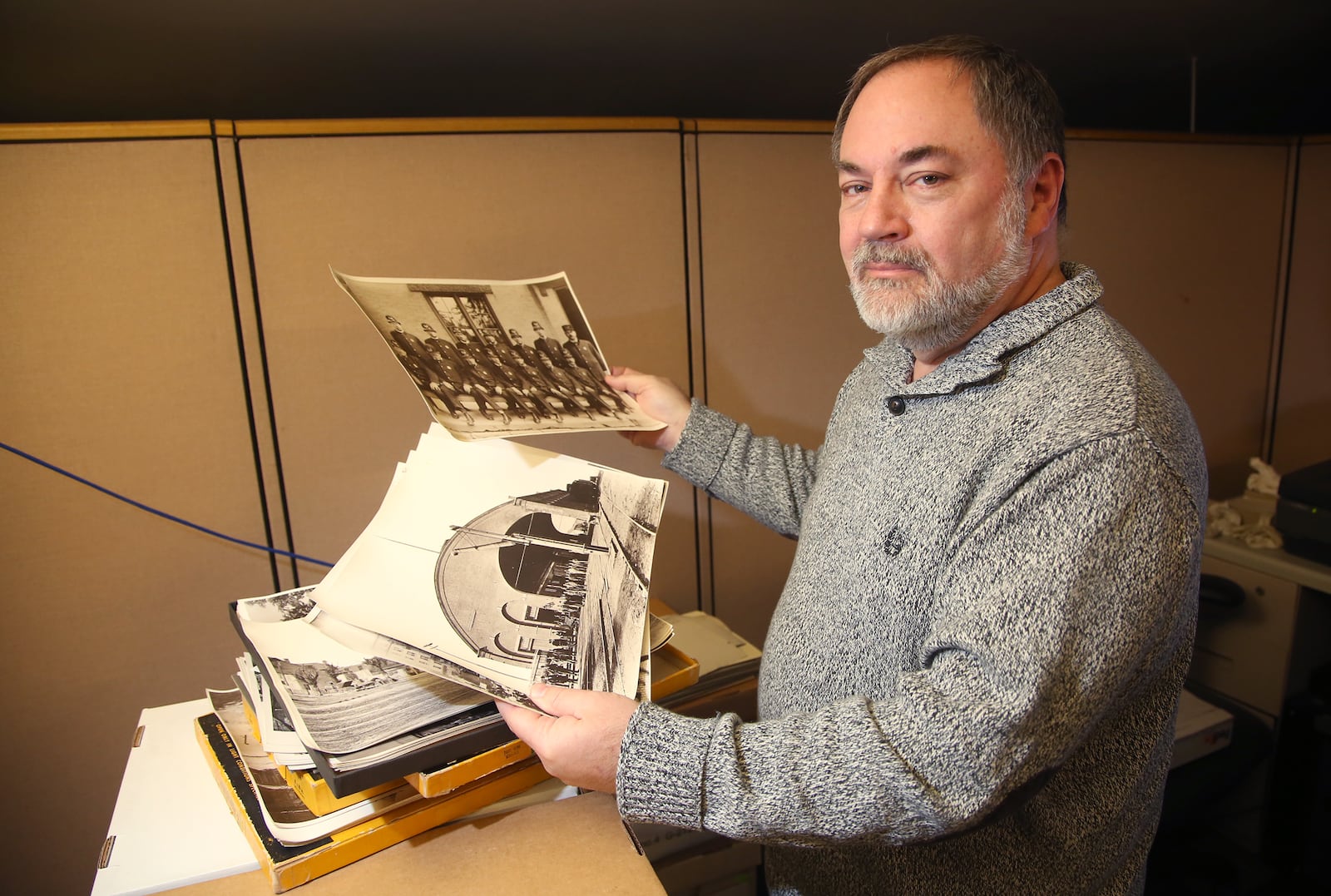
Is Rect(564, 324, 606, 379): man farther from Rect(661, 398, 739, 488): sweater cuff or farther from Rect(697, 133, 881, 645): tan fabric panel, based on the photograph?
Rect(697, 133, 881, 645): tan fabric panel

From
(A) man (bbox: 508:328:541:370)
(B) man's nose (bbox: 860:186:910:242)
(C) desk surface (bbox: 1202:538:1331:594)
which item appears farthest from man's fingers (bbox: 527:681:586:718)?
(C) desk surface (bbox: 1202:538:1331:594)

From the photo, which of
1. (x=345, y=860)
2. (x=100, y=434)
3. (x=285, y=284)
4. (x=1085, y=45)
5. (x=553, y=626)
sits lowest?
(x=345, y=860)

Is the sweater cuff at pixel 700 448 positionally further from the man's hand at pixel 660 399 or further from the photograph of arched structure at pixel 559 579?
the photograph of arched structure at pixel 559 579

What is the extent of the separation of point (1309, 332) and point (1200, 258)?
0.42 meters

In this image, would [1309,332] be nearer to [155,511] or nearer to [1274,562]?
[1274,562]

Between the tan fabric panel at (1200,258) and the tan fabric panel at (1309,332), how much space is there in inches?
2.0

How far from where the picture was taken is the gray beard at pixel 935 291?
0.78 m

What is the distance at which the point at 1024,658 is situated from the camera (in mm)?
595

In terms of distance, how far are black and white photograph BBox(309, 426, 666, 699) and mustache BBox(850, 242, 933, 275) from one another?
0.32 m

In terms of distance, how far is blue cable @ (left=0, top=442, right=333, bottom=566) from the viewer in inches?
43.3

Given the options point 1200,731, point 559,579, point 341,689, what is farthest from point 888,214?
point 1200,731

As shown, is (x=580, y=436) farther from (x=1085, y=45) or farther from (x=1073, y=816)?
(x=1085, y=45)

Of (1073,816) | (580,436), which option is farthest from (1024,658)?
(580,436)

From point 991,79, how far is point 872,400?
34cm
